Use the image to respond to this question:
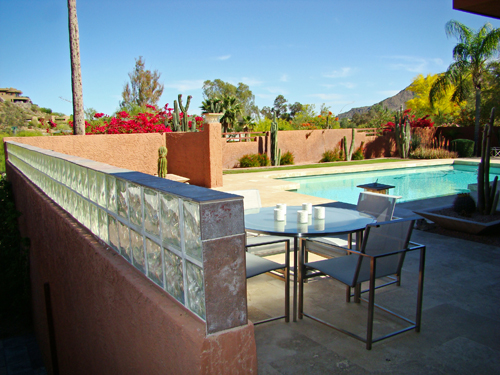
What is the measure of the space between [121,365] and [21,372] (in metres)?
4.58

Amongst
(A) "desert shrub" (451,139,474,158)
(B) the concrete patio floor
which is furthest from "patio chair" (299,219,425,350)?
(A) "desert shrub" (451,139,474,158)

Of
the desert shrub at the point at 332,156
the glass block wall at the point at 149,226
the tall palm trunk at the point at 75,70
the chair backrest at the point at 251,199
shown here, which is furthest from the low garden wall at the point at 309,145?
the glass block wall at the point at 149,226

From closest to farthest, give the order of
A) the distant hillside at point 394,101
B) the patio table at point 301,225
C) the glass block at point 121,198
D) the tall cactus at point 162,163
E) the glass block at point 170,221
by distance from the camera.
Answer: the glass block at point 170,221, the glass block at point 121,198, the patio table at point 301,225, the tall cactus at point 162,163, the distant hillside at point 394,101

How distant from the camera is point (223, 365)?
1.20 m

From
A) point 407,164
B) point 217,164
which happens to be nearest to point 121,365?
point 217,164

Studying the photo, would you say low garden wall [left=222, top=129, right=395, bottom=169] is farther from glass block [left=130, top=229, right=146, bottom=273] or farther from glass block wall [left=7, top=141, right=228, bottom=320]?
glass block [left=130, top=229, right=146, bottom=273]

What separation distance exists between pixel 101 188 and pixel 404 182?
45.0 feet

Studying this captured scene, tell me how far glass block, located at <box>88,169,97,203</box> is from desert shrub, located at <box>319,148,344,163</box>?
18153 mm

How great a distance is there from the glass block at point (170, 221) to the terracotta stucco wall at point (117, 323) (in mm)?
225

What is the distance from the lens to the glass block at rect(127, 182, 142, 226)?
1.63m

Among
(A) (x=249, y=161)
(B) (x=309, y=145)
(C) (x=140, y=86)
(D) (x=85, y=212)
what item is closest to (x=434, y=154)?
(B) (x=309, y=145)

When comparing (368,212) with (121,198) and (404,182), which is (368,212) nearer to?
(121,198)

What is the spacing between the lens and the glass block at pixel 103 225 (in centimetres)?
212

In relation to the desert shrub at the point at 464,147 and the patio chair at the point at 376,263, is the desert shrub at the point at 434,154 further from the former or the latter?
the patio chair at the point at 376,263
